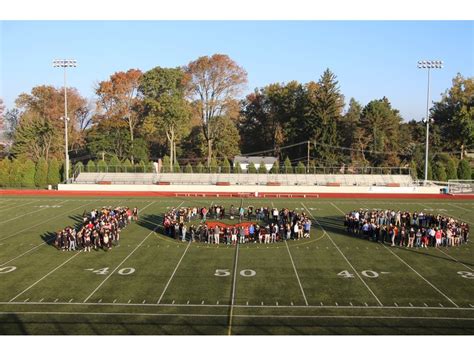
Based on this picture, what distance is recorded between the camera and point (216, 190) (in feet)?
157

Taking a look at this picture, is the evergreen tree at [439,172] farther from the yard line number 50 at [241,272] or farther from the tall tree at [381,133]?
the yard line number 50 at [241,272]

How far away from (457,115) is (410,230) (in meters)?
49.4

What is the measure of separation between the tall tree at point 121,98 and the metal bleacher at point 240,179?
16.4 m

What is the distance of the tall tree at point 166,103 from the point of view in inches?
2547

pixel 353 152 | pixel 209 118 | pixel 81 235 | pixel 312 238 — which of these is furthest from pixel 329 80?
pixel 81 235

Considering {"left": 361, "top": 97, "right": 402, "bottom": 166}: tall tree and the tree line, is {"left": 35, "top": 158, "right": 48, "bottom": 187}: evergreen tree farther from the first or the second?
{"left": 361, "top": 97, "right": 402, "bottom": 166}: tall tree

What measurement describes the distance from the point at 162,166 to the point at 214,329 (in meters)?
45.7

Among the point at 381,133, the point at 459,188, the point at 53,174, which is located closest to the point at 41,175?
the point at 53,174

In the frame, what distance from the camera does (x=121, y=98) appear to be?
70188 millimetres

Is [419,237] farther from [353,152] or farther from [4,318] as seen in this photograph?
[353,152]

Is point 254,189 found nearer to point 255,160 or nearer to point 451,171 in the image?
point 255,160

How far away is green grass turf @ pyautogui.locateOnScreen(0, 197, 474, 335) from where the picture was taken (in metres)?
13.1

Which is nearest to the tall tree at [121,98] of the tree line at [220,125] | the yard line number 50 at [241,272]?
the tree line at [220,125]

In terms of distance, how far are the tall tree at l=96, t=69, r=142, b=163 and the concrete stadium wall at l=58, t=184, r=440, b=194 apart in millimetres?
21747
